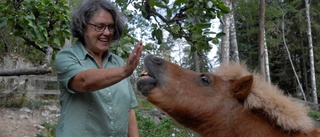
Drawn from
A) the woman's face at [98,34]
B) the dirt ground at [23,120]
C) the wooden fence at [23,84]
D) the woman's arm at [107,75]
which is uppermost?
the woman's face at [98,34]

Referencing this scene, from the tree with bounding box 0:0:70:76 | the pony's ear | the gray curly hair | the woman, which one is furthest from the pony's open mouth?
the tree with bounding box 0:0:70:76

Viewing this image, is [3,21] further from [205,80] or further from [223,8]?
[223,8]

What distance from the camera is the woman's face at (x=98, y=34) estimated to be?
256 cm

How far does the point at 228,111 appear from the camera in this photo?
99.9 inches

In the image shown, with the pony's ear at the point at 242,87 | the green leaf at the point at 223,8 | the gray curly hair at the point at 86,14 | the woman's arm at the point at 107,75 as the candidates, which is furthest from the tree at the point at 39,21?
the pony's ear at the point at 242,87

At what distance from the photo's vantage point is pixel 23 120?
30.8 feet

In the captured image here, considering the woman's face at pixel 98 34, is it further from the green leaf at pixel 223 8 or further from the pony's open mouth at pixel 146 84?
the green leaf at pixel 223 8

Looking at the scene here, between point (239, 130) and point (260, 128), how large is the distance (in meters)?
0.14

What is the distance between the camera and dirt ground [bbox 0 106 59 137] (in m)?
8.28

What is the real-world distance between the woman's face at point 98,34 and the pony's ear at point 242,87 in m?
0.98

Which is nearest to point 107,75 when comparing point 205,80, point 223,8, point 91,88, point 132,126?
point 91,88

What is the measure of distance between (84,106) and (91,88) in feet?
0.95

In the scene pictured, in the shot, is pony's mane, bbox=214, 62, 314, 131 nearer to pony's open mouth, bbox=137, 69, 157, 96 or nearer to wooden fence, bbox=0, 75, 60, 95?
pony's open mouth, bbox=137, 69, 157, 96

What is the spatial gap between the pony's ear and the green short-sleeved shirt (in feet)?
2.78
